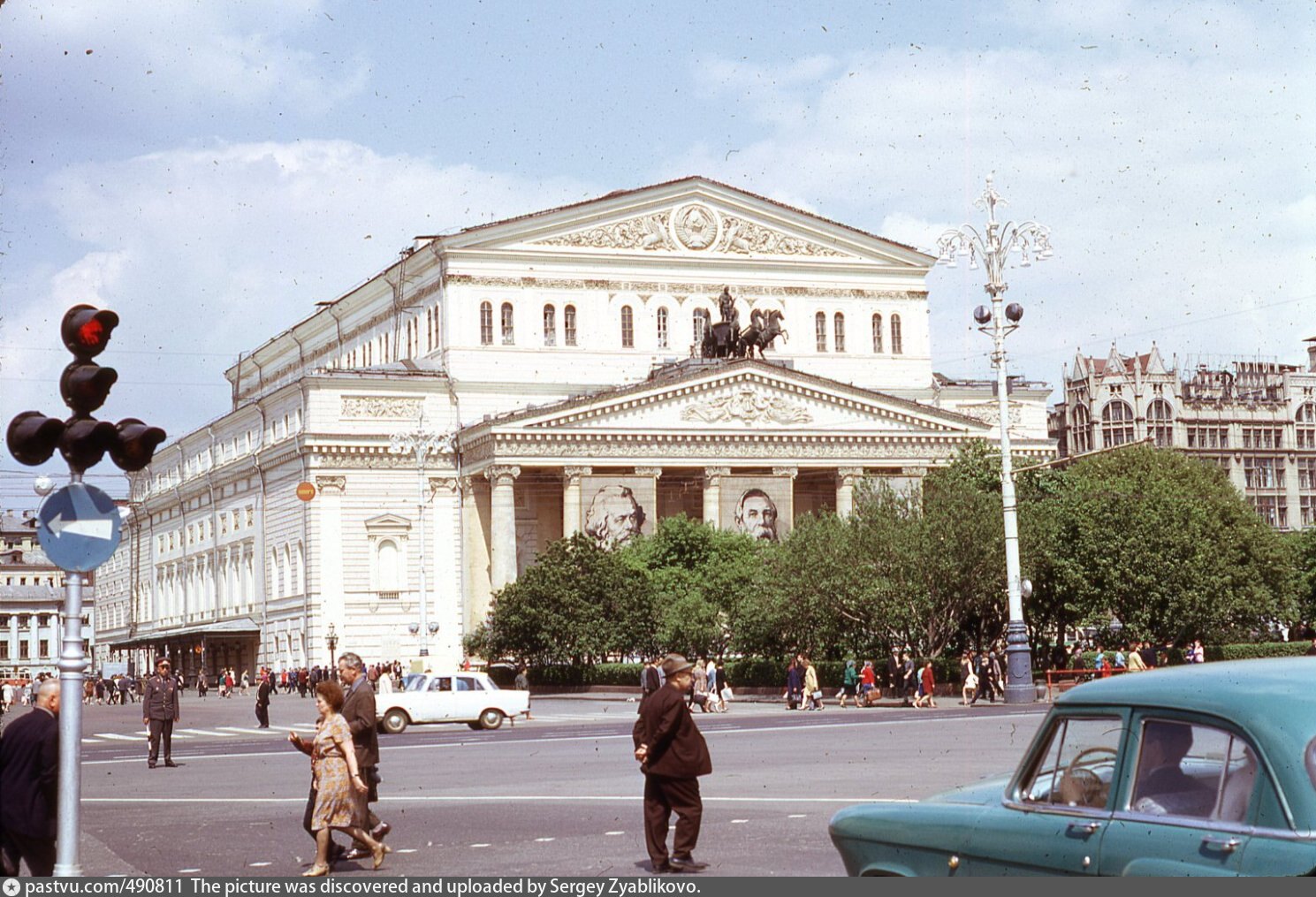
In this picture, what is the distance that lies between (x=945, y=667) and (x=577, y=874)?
156ft

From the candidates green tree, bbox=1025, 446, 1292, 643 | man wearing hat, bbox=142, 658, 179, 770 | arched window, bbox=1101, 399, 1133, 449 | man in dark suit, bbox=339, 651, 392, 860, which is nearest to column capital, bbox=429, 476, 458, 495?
green tree, bbox=1025, 446, 1292, 643

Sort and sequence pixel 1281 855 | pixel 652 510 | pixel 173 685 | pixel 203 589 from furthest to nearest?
pixel 203 589
pixel 652 510
pixel 173 685
pixel 1281 855

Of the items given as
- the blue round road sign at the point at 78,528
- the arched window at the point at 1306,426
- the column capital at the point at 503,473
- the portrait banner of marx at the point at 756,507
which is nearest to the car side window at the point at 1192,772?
the blue round road sign at the point at 78,528

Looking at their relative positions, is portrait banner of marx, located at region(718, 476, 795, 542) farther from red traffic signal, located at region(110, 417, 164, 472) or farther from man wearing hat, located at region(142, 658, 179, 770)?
red traffic signal, located at region(110, 417, 164, 472)

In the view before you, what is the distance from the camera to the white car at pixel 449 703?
1916 inches

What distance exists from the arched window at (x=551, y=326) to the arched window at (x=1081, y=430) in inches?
2422

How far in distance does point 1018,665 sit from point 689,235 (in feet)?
172

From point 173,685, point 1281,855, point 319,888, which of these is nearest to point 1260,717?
point 1281,855

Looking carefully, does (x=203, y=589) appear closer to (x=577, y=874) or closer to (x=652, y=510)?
(x=652, y=510)

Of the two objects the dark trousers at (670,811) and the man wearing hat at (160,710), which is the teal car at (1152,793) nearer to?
the dark trousers at (670,811)

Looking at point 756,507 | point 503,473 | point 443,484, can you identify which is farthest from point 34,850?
point 443,484

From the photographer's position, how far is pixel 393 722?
48.4 metres

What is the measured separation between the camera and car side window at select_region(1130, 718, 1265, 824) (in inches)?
314

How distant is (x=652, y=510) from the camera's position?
90250mm
